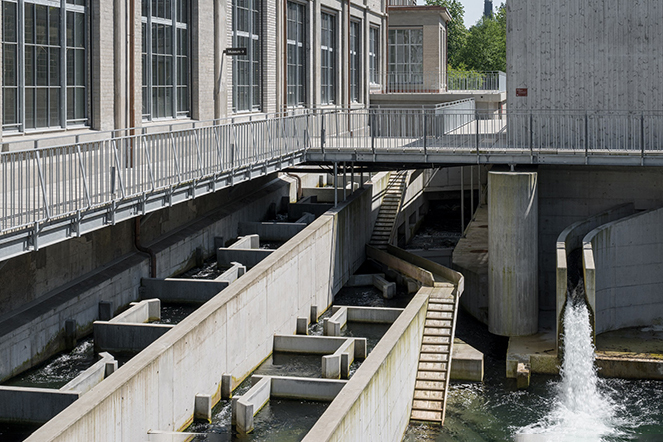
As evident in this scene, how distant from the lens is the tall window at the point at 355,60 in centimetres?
4119

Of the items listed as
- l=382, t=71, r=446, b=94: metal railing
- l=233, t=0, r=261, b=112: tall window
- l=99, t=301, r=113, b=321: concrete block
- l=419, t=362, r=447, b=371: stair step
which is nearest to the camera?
l=99, t=301, r=113, b=321: concrete block

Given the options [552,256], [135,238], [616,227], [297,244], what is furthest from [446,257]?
[135,238]

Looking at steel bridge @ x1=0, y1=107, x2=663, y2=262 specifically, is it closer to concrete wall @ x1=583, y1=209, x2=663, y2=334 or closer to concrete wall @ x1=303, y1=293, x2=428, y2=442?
concrete wall @ x1=583, y1=209, x2=663, y2=334

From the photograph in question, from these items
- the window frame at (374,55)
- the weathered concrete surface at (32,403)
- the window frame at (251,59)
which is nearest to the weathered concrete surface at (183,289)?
the weathered concrete surface at (32,403)

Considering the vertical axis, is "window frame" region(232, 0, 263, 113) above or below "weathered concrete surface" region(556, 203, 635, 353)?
above

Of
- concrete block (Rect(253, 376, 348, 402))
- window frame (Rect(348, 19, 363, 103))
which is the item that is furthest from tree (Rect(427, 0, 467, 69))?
concrete block (Rect(253, 376, 348, 402))

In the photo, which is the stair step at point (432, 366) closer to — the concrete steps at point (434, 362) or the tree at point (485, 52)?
the concrete steps at point (434, 362)

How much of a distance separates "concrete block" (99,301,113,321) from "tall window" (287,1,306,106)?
51.2 ft

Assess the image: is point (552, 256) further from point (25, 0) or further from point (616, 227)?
point (25, 0)

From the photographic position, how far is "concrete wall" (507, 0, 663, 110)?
27.3m

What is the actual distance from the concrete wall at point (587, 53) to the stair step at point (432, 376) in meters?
10.3

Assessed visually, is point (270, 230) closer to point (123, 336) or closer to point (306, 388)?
point (123, 336)

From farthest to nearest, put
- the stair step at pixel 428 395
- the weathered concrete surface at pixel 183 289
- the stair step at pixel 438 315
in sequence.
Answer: the stair step at pixel 438 315, the stair step at pixel 428 395, the weathered concrete surface at pixel 183 289

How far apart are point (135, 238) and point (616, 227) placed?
13.2 m
